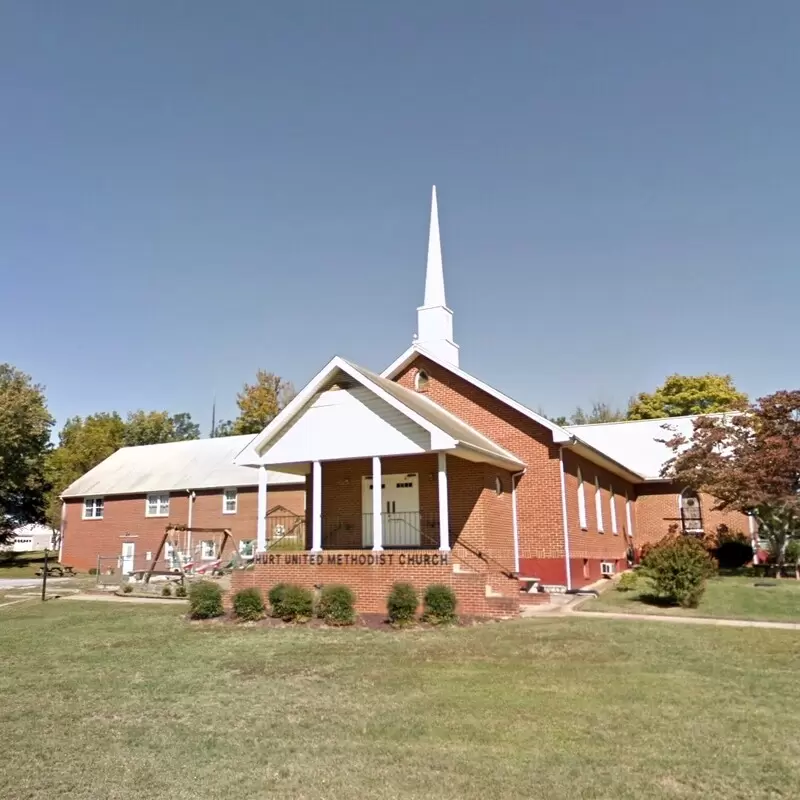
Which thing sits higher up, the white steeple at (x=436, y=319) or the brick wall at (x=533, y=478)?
the white steeple at (x=436, y=319)

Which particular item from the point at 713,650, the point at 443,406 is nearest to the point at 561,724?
the point at 713,650

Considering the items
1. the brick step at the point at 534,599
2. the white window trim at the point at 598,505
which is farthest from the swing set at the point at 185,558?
the white window trim at the point at 598,505

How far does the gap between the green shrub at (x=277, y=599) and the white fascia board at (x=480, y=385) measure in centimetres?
840

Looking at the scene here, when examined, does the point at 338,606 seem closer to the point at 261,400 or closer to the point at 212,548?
the point at 212,548

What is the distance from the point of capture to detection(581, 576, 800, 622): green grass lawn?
15.5 m

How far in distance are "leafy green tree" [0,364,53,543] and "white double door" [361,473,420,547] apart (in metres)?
32.5

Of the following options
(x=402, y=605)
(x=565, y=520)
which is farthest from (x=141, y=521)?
(x=402, y=605)

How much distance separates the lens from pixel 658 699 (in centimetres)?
859

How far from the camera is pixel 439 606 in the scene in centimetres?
1484

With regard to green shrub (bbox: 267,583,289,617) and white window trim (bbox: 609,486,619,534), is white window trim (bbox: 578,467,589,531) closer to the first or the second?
white window trim (bbox: 609,486,619,534)

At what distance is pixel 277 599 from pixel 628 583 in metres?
10.1

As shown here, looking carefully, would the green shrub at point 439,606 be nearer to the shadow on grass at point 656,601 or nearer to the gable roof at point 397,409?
the gable roof at point 397,409

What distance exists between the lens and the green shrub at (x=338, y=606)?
15.1 m

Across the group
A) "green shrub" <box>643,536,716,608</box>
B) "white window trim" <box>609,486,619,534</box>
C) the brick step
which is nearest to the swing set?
the brick step
